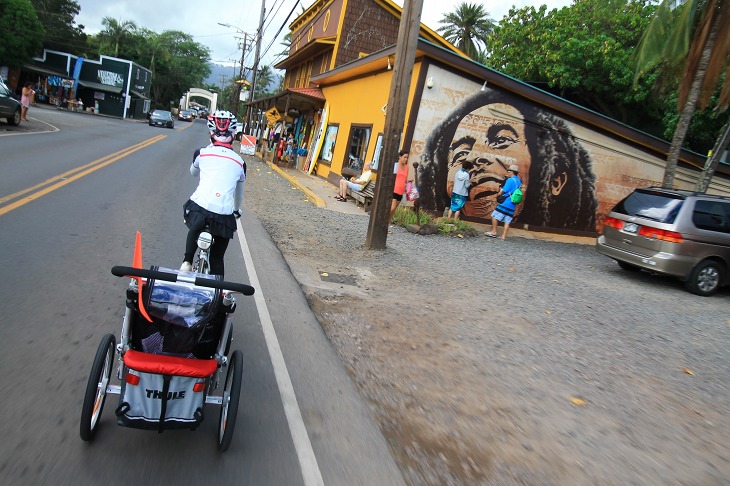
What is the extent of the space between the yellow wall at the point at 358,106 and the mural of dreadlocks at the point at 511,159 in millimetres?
1535

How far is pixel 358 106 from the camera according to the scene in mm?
18891

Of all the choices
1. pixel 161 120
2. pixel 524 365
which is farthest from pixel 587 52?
pixel 161 120

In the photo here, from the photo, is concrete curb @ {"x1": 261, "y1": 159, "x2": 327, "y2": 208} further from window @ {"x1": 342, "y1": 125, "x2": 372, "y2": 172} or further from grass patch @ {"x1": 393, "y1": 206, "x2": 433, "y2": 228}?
grass patch @ {"x1": 393, "y1": 206, "x2": 433, "y2": 228}

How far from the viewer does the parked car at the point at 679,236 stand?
30.1 ft

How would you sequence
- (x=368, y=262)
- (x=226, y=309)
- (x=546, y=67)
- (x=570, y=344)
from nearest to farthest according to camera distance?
1. (x=226, y=309)
2. (x=570, y=344)
3. (x=368, y=262)
4. (x=546, y=67)

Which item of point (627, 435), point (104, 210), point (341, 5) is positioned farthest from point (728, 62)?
point (341, 5)

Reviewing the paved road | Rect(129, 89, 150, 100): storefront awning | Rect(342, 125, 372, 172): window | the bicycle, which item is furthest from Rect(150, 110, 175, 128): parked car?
the bicycle

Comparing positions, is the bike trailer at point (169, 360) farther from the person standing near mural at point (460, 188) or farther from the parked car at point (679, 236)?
the person standing near mural at point (460, 188)

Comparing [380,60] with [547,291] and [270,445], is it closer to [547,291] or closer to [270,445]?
[547,291]

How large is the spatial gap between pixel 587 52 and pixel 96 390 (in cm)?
2461

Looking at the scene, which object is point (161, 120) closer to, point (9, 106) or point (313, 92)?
point (313, 92)

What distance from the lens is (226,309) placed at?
119 inches

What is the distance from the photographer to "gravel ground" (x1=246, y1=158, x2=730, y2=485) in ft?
11.7

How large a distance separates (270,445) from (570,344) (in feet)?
12.9
